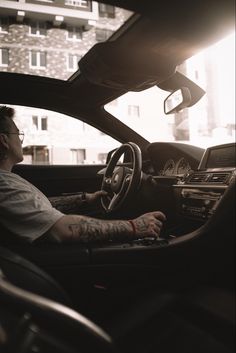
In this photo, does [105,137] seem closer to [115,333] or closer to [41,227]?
[41,227]

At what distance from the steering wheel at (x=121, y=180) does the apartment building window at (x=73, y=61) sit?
1.98ft

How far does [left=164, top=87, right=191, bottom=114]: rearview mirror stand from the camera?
95.8 inches

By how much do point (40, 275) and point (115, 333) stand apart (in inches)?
16.4

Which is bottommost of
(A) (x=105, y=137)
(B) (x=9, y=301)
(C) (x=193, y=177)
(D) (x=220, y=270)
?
(D) (x=220, y=270)

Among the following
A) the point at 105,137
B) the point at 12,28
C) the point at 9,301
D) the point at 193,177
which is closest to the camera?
the point at 9,301

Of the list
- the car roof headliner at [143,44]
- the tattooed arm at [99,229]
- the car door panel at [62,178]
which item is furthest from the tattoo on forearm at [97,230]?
the car door panel at [62,178]

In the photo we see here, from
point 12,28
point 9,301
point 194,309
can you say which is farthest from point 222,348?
point 12,28

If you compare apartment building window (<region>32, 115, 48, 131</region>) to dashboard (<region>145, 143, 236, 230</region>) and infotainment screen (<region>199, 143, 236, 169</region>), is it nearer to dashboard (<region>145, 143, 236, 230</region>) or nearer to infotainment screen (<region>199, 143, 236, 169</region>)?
dashboard (<region>145, 143, 236, 230</region>)

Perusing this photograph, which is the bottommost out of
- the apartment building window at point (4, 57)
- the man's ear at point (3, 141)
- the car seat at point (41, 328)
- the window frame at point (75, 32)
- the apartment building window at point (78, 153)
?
the car seat at point (41, 328)

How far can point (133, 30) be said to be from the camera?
5.04 ft

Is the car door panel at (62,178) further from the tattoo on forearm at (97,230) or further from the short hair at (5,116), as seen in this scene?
the tattoo on forearm at (97,230)

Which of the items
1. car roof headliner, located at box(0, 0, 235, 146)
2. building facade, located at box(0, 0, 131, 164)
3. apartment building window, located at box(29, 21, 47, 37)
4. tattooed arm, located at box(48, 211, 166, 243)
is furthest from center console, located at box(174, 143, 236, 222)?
apartment building window, located at box(29, 21, 47, 37)

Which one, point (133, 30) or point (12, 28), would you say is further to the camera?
point (12, 28)

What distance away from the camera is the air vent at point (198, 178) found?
211 centimetres
